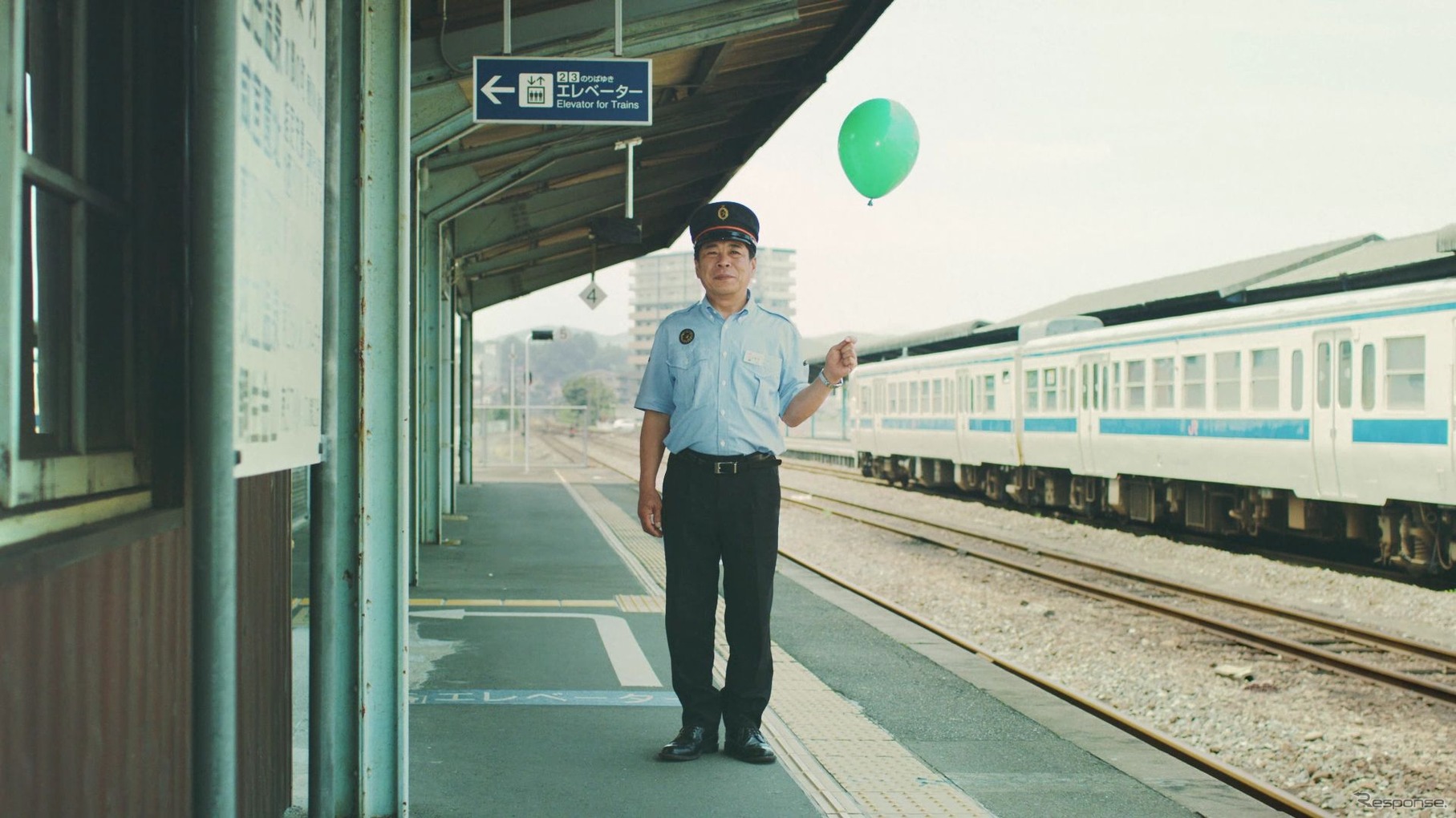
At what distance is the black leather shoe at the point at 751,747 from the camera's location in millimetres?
4484

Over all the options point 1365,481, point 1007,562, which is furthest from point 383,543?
point 1365,481

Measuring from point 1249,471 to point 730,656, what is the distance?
459 inches

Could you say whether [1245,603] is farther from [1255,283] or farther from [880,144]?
[1255,283]

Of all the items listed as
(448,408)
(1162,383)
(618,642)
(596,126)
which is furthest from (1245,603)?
(448,408)

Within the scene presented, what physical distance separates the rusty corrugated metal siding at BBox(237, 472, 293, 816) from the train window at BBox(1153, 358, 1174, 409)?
14231 mm

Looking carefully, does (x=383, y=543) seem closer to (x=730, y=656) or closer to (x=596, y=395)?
(x=730, y=656)

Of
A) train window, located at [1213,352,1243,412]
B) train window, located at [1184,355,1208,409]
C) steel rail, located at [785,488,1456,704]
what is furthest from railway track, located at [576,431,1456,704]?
train window, located at [1213,352,1243,412]

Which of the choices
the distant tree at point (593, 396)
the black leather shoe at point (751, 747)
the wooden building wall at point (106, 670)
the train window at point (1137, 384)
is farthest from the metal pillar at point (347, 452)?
the distant tree at point (593, 396)

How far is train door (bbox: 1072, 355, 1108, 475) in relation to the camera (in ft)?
59.5

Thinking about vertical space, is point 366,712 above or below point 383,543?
below

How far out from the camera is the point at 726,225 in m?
4.41

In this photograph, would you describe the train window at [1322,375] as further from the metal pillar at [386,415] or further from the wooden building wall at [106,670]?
the wooden building wall at [106,670]

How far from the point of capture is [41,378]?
6.52 feet

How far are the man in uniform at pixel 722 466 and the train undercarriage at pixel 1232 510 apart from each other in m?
9.68
